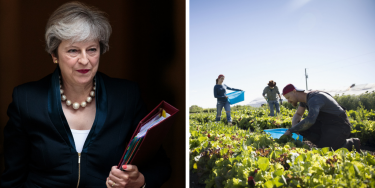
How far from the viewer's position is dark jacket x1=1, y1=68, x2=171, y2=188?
1.24m

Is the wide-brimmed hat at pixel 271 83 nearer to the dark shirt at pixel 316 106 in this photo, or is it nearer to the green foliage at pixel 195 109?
the dark shirt at pixel 316 106

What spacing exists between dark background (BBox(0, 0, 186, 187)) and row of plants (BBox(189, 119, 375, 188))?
0.17 meters

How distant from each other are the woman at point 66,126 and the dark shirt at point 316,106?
83 centimetres

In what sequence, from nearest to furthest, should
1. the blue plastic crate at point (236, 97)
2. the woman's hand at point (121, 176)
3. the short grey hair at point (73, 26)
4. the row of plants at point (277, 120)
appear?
the row of plants at point (277, 120)
the woman's hand at point (121, 176)
the short grey hair at point (73, 26)
the blue plastic crate at point (236, 97)

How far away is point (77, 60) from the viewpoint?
1228mm

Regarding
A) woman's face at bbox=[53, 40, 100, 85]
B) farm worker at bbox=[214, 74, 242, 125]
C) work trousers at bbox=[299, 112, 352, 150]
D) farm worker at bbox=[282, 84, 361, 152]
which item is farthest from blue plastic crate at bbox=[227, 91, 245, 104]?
woman's face at bbox=[53, 40, 100, 85]

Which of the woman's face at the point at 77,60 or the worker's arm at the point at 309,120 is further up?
the woman's face at the point at 77,60

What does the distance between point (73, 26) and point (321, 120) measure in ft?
4.35

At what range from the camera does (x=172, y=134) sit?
72.8 inches

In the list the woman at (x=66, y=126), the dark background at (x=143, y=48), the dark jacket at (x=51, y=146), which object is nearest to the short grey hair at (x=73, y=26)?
the woman at (x=66, y=126)

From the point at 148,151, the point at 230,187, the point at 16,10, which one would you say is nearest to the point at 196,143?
the point at 230,187

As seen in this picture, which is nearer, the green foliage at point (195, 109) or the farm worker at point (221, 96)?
the farm worker at point (221, 96)

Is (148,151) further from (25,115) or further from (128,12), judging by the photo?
(128,12)

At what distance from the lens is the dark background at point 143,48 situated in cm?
182
